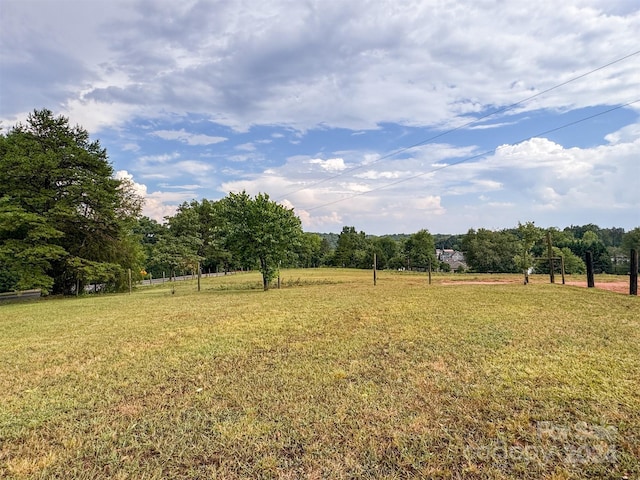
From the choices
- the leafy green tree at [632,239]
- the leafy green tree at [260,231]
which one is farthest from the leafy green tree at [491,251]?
the leafy green tree at [260,231]

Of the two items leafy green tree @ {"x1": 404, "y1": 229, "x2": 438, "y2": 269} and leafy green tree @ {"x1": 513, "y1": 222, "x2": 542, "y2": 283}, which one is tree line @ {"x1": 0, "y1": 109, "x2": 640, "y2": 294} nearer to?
leafy green tree @ {"x1": 513, "y1": 222, "x2": 542, "y2": 283}

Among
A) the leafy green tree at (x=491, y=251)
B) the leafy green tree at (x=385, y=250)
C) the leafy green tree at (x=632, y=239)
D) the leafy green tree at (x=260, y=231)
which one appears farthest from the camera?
the leafy green tree at (x=385, y=250)

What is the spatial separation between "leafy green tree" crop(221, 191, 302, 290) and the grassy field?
32.8 feet

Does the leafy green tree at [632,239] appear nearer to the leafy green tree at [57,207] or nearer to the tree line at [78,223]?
the tree line at [78,223]

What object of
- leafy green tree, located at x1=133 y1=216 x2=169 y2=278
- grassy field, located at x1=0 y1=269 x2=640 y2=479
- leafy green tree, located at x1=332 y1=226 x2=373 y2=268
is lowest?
grassy field, located at x1=0 y1=269 x2=640 y2=479

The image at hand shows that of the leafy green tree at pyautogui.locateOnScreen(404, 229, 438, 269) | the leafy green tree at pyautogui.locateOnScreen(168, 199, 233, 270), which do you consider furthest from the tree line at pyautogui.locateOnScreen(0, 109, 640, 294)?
the leafy green tree at pyautogui.locateOnScreen(404, 229, 438, 269)

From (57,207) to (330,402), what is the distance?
19.5 metres

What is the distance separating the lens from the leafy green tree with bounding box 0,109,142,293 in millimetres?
16562

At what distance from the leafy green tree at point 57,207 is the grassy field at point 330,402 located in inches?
454

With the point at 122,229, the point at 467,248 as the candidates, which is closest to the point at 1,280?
the point at 122,229

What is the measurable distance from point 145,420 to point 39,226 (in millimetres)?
17687

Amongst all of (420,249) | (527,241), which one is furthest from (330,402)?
(420,249)

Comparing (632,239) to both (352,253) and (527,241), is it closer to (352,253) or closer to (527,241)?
(352,253)

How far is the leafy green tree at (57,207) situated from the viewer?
54.3ft
